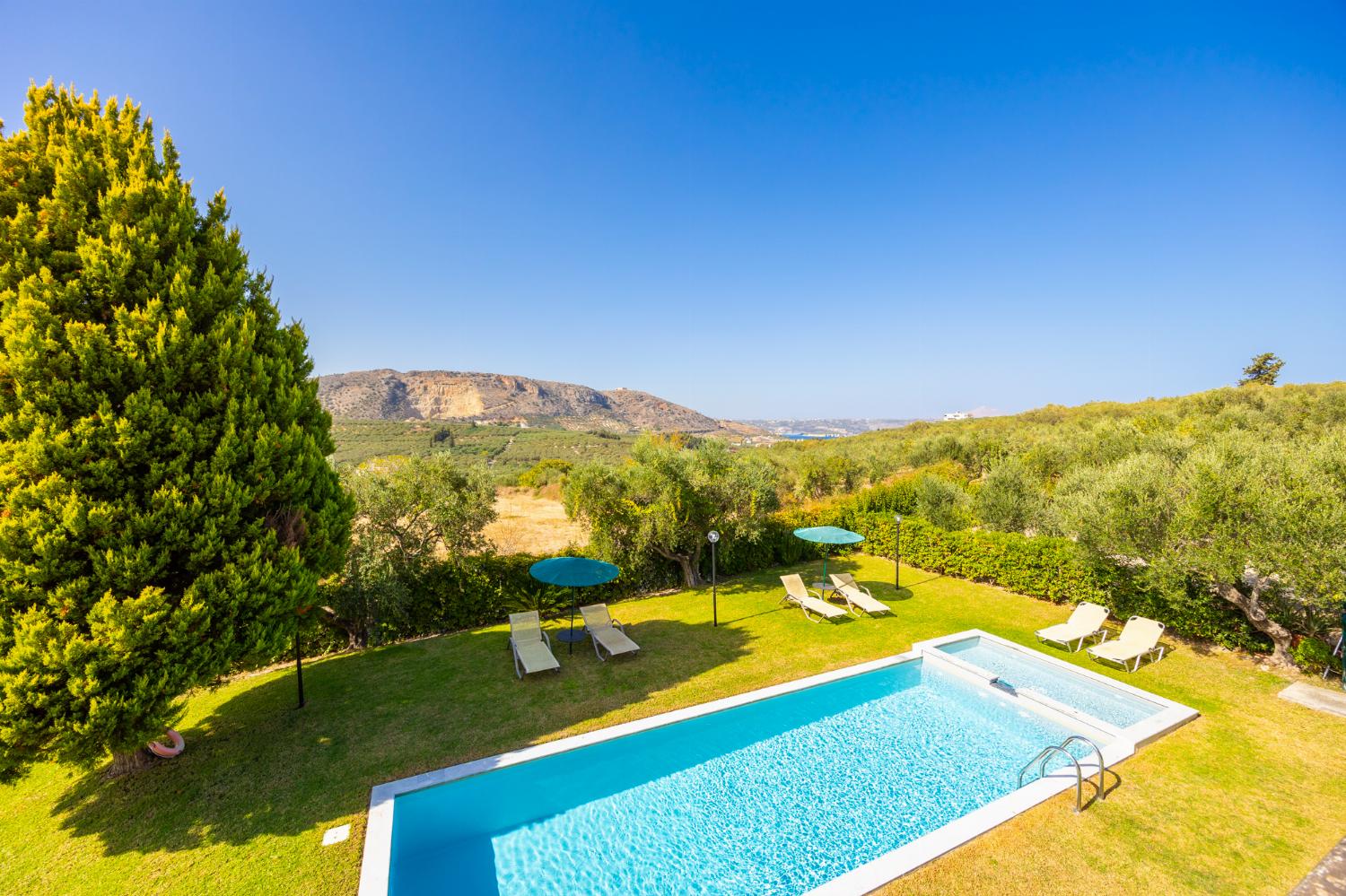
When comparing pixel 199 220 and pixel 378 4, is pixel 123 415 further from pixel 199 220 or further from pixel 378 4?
pixel 378 4

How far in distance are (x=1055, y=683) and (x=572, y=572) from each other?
9895 millimetres

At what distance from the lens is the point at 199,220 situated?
6.64 meters

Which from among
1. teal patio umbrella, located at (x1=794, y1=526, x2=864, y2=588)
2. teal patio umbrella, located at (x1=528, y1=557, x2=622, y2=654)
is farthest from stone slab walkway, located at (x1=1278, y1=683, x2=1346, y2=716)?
teal patio umbrella, located at (x1=528, y1=557, x2=622, y2=654)

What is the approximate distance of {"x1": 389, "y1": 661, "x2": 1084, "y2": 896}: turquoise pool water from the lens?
5477 millimetres

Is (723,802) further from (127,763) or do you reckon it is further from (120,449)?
(120,449)

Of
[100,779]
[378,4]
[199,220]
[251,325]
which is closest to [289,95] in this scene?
[378,4]

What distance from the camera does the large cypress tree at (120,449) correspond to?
4984mm

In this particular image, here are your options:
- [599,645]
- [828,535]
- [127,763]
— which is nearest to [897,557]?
[828,535]

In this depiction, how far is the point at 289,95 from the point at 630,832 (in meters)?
15.5

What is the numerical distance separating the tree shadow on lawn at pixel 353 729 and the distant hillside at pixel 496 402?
78.4 meters

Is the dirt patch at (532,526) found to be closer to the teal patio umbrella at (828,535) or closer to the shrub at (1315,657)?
the teal patio umbrella at (828,535)

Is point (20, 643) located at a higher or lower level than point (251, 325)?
lower

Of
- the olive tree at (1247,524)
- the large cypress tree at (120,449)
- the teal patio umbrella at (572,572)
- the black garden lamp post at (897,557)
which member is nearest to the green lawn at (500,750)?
the large cypress tree at (120,449)

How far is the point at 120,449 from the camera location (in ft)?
17.6
